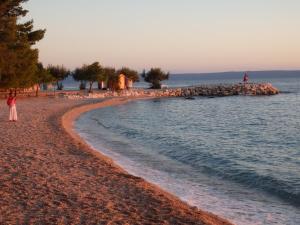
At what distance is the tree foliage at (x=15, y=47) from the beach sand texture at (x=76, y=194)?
68.9 ft

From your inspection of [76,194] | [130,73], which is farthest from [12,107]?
[130,73]

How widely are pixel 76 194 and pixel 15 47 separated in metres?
32.4

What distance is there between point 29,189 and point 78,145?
7.97m

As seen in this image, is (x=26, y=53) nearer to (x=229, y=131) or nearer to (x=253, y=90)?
(x=229, y=131)

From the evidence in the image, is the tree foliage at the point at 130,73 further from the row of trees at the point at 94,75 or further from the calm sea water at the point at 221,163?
the calm sea water at the point at 221,163

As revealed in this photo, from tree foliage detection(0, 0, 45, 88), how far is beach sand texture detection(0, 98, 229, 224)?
826 inches

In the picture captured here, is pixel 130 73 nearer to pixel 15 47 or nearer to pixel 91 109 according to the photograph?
pixel 91 109

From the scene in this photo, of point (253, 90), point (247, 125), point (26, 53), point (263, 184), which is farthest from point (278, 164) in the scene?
point (253, 90)

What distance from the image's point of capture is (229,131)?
2767cm

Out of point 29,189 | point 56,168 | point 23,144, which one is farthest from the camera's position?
point 23,144

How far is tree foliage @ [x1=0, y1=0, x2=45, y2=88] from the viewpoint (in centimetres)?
3496

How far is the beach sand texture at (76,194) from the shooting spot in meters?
8.14

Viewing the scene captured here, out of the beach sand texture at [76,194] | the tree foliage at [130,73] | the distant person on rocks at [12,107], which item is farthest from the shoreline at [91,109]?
the tree foliage at [130,73]

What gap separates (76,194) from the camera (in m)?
9.84
